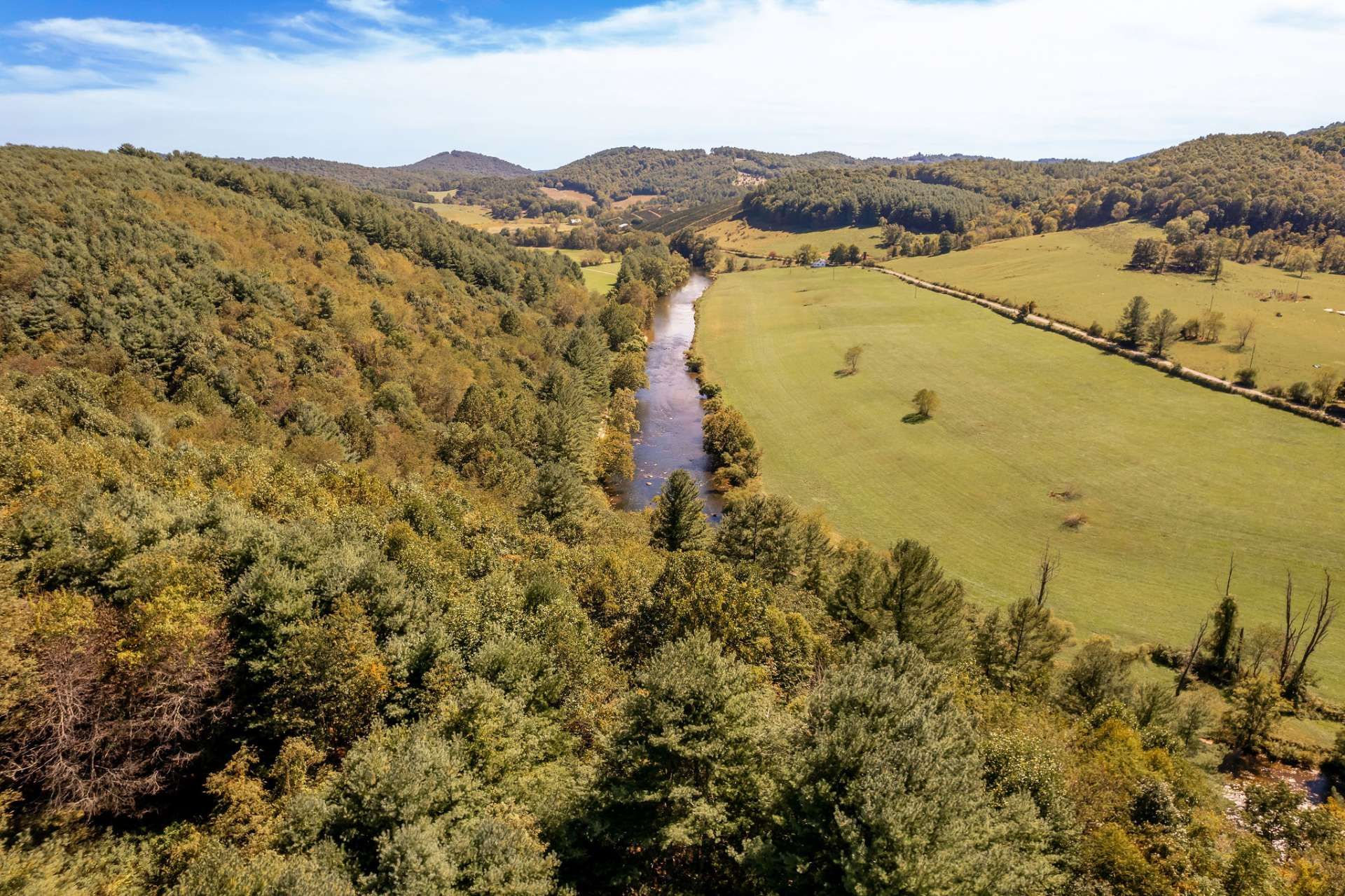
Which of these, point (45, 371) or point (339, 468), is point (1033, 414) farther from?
point (45, 371)

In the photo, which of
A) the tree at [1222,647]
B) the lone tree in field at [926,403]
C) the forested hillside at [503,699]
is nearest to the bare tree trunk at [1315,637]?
the forested hillside at [503,699]

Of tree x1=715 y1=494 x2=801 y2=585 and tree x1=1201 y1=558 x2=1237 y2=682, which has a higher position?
tree x1=715 y1=494 x2=801 y2=585

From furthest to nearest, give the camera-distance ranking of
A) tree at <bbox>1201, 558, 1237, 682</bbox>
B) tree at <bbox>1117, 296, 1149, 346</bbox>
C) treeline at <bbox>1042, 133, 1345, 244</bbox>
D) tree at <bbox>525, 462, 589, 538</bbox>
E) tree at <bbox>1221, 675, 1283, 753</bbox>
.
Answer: treeline at <bbox>1042, 133, 1345, 244</bbox>, tree at <bbox>1117, 296, 1149, 346</bbox>, tree at <bbox>525, 462, 589, 538</bbox>, tree at <bbox>1201, 558, 1237, 682</bbox>, tree at <bbox>1221, 675, 1283, 753</bbox>

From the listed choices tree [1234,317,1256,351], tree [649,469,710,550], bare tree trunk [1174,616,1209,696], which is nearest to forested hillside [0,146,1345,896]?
tree [649,469,710,550]

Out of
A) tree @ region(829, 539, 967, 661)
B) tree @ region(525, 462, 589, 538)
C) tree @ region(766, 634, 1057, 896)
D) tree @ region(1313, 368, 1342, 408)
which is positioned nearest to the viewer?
tree @ region(766, 634, 1057, 896)

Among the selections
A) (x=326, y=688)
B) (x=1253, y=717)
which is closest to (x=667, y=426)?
(x=1253, y=717)

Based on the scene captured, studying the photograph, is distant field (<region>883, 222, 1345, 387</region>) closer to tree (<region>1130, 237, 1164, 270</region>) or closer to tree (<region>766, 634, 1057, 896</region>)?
tree (<region>1130, 237, 1164, 270</region>)
